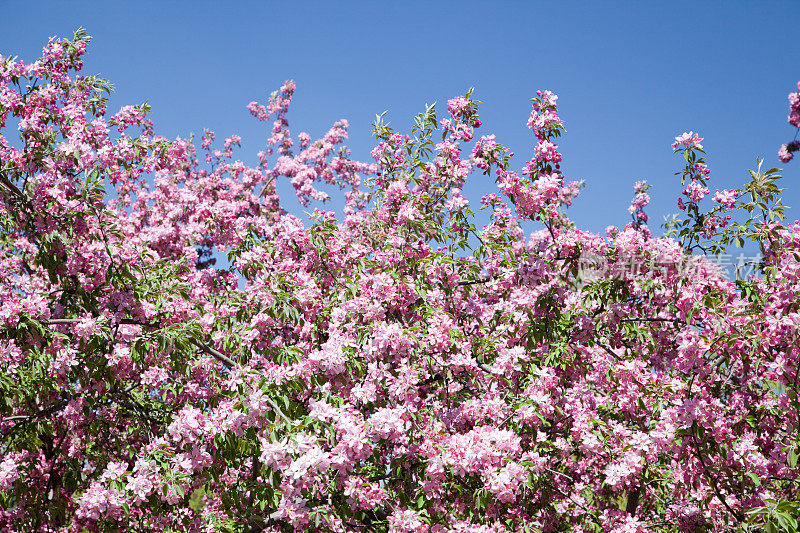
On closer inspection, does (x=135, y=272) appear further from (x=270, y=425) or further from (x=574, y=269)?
(x=574, y=269)

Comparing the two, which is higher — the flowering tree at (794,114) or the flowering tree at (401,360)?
the flowering tree at (794,114)

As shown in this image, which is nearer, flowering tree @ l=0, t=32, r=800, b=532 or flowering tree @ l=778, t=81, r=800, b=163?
flowering tree @ l=0, t=32, r=800, b=532

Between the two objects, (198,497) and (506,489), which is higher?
(198,497)

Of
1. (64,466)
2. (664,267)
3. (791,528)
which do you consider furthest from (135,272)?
(791,528)

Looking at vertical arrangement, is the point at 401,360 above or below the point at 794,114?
below

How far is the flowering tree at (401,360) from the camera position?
4.58 meters

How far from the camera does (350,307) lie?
534 centimetres

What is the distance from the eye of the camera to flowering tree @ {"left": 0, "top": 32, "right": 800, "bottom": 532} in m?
4.58

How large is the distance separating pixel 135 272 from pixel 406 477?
3.80m

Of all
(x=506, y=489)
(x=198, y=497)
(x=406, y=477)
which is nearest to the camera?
(x=506, y=489)

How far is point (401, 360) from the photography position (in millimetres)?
4914

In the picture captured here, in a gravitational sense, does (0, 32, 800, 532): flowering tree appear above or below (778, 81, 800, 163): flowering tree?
below

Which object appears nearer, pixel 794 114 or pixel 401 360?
pixel 401 360

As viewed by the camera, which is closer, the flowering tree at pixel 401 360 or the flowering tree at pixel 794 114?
the flowering tree at pixel 401 360
